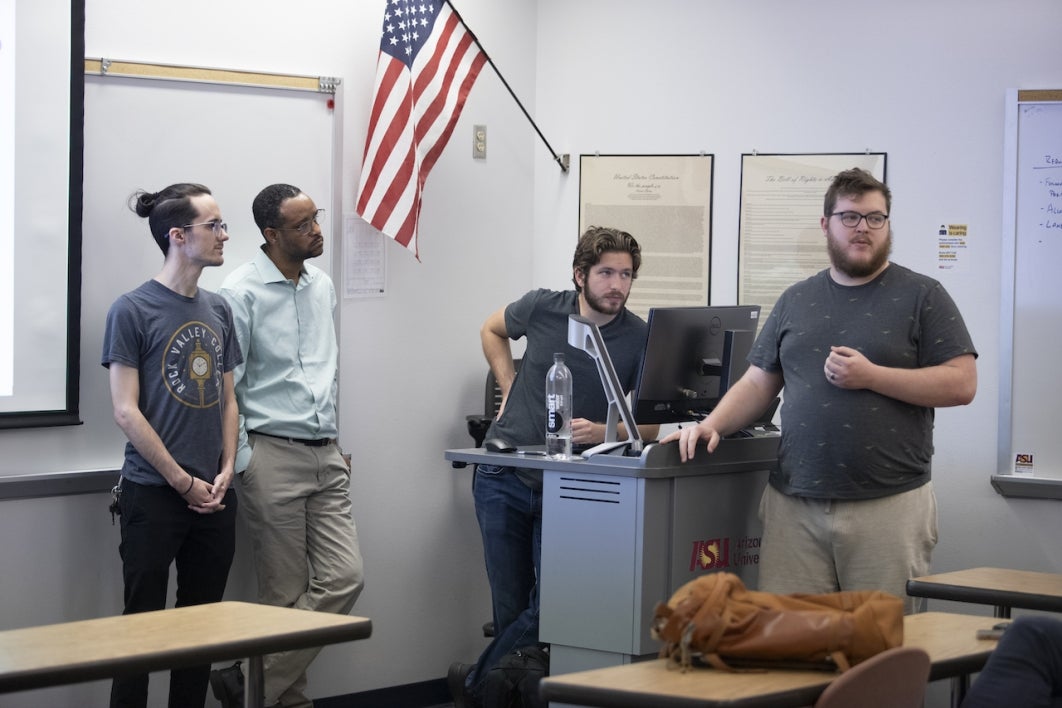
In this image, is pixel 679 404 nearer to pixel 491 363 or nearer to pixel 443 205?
pixel 491 363

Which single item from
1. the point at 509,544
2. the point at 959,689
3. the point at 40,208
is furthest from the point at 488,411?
the point at 959,689

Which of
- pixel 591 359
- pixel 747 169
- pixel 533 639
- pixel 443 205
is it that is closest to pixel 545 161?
pixel 443 205

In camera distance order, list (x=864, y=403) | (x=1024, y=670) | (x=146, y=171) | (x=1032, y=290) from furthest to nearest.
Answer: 1. (x=1032, y=290)
2. (x=146, y=171)
3. (x=864, y=403)
4. (x=1024, y=670)

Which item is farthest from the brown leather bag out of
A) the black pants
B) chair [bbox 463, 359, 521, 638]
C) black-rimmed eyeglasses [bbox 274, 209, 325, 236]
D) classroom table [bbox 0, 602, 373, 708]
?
chair [bbox 463, 359, 521, 638]

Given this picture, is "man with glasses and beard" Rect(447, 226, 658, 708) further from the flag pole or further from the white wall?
the flag pole

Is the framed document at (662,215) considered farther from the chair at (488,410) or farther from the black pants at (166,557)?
the black pants at (166,557)

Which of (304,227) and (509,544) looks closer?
(509,544)

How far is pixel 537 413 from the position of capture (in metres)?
3.99

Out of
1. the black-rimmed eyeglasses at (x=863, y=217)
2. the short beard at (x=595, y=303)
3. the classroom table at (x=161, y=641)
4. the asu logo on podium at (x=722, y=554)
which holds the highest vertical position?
the black-rimmed eyeglasses at (x=863, y=217)

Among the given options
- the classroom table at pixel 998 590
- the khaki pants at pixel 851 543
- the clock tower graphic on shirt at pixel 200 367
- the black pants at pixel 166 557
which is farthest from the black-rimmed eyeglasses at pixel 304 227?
the classroom table at pixel 998 590

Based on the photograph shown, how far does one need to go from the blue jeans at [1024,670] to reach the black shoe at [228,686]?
2.53 metres

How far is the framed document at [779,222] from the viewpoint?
15.6 feet

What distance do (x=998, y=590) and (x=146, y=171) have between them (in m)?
2.94

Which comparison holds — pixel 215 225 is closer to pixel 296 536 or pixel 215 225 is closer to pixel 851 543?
pixel 296 536
